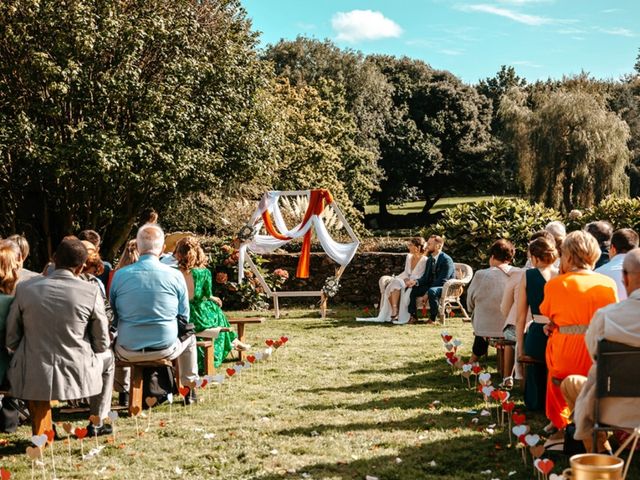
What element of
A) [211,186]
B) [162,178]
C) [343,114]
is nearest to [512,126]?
[343,114]

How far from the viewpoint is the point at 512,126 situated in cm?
3572

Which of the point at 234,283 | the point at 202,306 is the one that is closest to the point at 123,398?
the point at 202,306

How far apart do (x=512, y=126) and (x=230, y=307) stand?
22.0 meters

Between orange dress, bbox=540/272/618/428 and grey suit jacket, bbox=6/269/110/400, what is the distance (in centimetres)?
353

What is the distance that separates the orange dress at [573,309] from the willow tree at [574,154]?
27157mm

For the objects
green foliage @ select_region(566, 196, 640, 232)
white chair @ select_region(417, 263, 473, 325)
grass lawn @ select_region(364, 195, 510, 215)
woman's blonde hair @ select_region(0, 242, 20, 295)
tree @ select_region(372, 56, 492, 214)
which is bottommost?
white chair @ select_region(417, 263, 473, 325)

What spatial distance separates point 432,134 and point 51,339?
44.1 meters

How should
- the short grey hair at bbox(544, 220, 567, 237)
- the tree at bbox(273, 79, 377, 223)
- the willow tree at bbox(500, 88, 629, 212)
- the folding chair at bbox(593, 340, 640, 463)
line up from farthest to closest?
1. the tree at bbox(273, 79, 377, 223)
2. the willow tree at bbox(500, 88, 629, 212)
3. the short grey hair at bbox(544, 220, 567, 237)
4. the folding chair at bbox(593, 340, 640, 463)

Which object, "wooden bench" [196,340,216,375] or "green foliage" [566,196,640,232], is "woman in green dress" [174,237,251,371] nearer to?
"wooden bench" [196,340,216,375]

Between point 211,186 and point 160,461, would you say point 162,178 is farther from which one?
point 160,461

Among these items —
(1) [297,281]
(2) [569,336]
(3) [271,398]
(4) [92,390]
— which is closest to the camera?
(2) [569,336]

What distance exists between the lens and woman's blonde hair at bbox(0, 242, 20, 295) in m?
6.27

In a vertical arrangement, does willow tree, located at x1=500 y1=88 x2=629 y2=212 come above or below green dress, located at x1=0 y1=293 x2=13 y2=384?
above

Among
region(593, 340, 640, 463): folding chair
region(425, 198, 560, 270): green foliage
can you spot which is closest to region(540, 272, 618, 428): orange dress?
region(593, 340, 640, 463): folding chair
